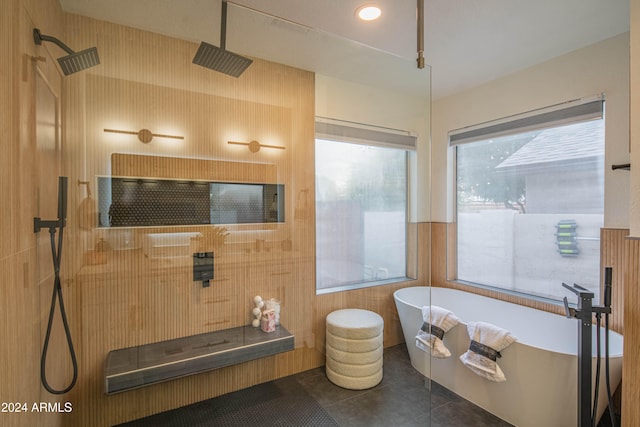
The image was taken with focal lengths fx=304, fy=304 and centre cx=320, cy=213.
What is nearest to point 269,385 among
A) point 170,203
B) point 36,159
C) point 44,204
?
point 170,203

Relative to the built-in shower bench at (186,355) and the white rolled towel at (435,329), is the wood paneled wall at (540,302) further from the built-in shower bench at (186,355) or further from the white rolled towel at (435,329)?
the built-in shower bench at (186,355)

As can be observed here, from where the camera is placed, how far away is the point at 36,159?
135 cm

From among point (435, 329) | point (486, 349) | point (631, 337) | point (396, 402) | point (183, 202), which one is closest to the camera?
point (631, 337)

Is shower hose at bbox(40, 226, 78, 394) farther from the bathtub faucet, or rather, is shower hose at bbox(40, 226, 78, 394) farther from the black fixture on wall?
the black fixture on wall

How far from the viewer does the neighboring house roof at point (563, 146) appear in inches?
89.9

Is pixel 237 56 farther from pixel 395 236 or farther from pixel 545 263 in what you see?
pixel 545 263

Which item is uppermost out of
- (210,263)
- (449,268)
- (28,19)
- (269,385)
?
(28,19)

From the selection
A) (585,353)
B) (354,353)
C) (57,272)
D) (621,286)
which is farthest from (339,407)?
(621,286)

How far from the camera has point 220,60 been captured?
219 cm

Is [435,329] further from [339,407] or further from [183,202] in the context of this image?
[183,202]

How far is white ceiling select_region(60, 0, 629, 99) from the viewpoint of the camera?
1779 mm

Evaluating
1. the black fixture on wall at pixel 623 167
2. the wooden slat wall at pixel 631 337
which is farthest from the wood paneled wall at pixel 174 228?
the black fixture on wall at pixel 623 167

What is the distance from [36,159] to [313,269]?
1.90 meters

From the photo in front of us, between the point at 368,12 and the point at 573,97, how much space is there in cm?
173
